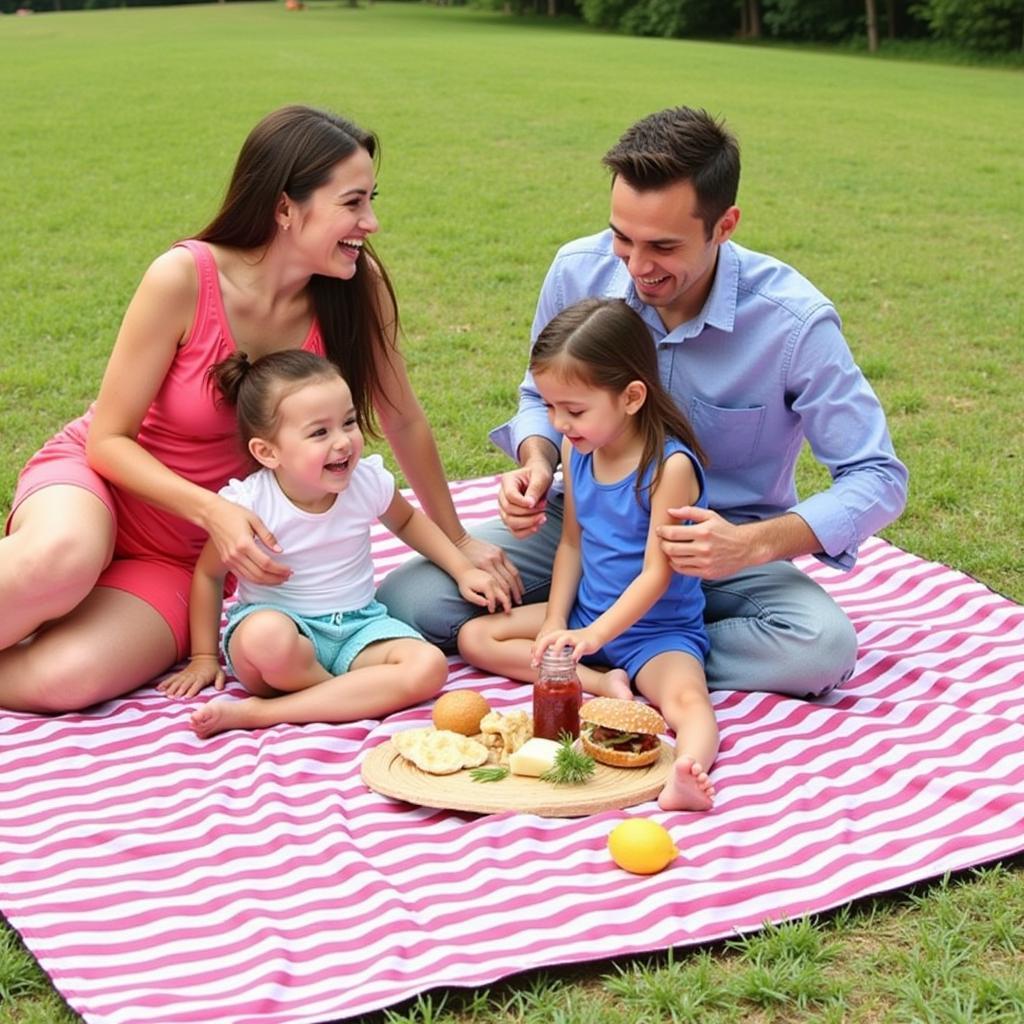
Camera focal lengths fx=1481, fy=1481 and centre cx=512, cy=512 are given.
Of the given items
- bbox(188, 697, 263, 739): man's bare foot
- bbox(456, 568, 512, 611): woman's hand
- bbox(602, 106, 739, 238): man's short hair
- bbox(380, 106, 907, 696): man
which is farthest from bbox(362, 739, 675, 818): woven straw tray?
bbox(602, 106, 739, 238): man's short hair

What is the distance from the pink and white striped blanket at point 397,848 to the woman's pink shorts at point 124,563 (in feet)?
0.84

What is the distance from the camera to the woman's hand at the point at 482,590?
4535 mm

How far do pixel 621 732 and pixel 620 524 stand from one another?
0.67 metres

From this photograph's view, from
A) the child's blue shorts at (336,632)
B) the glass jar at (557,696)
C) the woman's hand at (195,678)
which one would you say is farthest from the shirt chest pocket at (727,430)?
the woman's hand at (195,678)

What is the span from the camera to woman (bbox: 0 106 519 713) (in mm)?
4168

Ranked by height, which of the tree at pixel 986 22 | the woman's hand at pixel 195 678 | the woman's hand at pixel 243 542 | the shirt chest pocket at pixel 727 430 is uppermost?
the tree at pixel 986 22

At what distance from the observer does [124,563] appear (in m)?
4.49

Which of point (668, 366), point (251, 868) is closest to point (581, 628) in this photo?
point (668, 366)

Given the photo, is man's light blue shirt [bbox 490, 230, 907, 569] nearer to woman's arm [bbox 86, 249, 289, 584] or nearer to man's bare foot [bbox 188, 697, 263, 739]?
woman's arm [bbox 86, 249, 289, 584]

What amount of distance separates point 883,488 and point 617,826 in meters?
1.37

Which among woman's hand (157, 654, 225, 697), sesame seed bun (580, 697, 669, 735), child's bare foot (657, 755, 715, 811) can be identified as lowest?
woman's hand (157, 654, 225, 697)

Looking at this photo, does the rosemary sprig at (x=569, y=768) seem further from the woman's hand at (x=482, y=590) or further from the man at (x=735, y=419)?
the woman's hand at (x=482, y=590)

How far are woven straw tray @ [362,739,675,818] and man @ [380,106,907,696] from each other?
0.59 m

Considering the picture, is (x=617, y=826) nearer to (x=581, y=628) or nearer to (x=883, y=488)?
(x=581, y=628)
